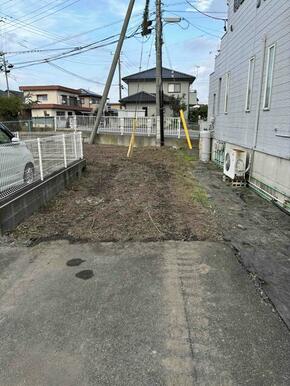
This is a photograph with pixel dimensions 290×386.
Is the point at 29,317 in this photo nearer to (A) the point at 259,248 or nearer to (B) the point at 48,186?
(A) the point at 259,248

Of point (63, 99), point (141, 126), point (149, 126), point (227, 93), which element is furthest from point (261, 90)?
point (63, 99)

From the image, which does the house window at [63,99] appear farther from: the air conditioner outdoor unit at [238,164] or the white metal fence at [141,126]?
the air conditioner outdoor unit at [238,164]

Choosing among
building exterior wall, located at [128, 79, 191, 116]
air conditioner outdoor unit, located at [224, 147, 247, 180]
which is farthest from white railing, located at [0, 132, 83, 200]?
building exterior wall, located at [128, 79, 191, 116]

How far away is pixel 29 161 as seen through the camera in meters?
5.86

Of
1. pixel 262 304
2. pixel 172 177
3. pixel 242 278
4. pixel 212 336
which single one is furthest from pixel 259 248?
pixel 172 177

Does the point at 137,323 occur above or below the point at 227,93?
below

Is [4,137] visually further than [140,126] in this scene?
No

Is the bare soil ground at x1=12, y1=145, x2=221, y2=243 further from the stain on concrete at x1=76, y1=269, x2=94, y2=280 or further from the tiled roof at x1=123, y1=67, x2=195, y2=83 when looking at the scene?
the tiled roof at x1=123, y1=67, x2=195, y2=83

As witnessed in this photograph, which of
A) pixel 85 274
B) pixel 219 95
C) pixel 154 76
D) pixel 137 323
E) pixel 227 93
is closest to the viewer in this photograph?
pixel 137 323

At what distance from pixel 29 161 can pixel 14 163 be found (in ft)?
1.80

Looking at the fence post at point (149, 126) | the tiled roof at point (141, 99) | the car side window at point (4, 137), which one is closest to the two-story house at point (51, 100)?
the tiled roof at point (141, 99)

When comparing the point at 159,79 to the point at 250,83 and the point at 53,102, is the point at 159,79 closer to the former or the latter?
the point at 250,83

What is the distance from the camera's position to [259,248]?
4000mm

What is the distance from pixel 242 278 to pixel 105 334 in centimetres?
155
